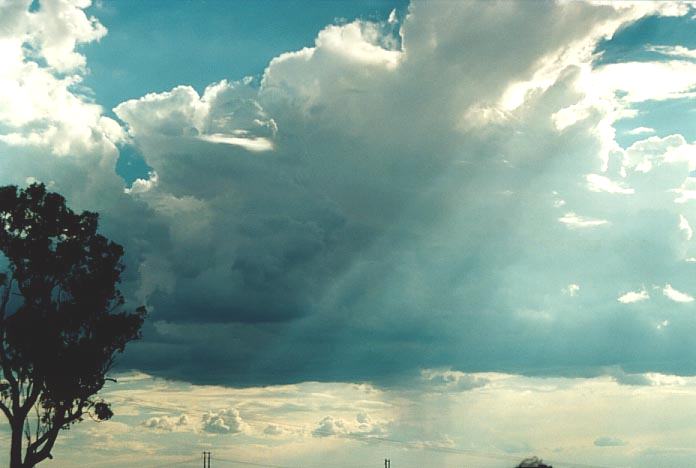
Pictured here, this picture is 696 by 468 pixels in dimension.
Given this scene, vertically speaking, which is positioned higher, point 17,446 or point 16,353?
point 16,353

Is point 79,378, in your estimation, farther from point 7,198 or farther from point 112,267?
point 7,198

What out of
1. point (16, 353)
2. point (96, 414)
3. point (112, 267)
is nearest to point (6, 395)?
point (16, 353)

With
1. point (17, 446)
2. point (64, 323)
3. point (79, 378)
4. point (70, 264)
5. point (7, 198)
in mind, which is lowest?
point (17, 446)

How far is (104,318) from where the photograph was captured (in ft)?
238

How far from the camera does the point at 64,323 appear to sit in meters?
70.8

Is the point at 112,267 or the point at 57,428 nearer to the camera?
the point at 57,428

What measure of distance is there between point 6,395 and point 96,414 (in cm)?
818

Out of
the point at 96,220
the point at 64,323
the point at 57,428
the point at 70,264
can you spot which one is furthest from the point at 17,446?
the point at 96,220

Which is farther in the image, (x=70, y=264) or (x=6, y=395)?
(x=70, y=264)

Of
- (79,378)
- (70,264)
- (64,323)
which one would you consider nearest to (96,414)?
(79,378)

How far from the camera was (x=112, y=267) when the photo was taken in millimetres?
74188

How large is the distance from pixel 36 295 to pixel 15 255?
3735 mm

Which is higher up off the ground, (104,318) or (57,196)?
(57,196)

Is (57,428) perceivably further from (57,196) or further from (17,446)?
(57,196)
